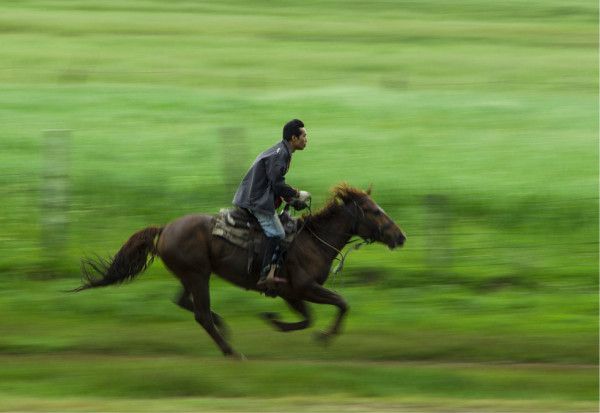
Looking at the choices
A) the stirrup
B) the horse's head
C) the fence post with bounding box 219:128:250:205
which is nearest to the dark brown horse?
the horse's head

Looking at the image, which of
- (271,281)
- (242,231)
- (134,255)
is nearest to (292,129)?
(242,231)

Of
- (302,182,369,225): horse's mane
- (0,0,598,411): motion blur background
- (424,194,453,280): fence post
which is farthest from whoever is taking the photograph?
(424,194,453,280): fence post

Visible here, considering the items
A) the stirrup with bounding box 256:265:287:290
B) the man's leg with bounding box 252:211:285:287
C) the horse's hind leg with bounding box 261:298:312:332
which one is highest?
the man's leg with bounding box 252:211:285:287

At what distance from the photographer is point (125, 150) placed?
22.9 meters

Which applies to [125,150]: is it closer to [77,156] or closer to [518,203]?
[77,156]

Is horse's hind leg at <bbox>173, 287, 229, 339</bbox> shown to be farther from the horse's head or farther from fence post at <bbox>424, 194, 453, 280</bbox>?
fence post at <bbox>424, 194, 453, 280</bbox>

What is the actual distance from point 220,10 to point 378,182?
95.3 feet

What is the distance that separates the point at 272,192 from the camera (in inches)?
501

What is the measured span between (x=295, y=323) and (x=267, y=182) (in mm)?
1699

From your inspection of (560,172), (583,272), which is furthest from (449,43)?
(583,272)

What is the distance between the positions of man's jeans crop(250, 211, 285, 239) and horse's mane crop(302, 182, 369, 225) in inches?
23.0

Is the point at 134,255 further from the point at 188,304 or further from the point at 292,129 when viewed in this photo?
the point at 292,129

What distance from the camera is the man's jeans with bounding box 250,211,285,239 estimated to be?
1283 centimetres

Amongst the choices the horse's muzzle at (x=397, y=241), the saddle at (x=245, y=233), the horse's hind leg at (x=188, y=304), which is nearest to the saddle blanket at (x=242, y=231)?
the saddle at (x=245, y=233)
